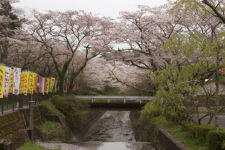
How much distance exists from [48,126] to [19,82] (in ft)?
14.7

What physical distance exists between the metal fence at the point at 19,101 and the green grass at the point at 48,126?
5.66ft

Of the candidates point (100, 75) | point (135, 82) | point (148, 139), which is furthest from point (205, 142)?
point (100, 75)

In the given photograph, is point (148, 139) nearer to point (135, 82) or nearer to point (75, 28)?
point (75, 28)

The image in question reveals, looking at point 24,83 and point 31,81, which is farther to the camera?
point 31,81

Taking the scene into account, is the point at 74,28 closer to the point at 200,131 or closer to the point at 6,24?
the point at 6,24

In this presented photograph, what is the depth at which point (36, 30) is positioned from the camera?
1909 cm

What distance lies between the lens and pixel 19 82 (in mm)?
12766

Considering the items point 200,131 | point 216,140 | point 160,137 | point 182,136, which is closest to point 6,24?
point 160,137

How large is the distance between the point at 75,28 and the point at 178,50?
37.2 feet

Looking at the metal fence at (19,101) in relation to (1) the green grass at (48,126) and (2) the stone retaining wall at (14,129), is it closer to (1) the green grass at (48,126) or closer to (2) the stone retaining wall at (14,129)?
(2) the stone retaining wall at (14,129)

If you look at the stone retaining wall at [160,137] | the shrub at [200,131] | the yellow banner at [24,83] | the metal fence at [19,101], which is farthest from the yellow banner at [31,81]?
the shrub at [200,131]

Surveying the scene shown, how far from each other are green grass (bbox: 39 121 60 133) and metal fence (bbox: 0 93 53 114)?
1725 millimetres

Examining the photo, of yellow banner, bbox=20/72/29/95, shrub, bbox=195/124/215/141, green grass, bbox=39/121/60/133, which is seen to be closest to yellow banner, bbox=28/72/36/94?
yellow banner, bbox=20/72/29/95

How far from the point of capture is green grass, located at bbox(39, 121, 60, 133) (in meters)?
14.8
